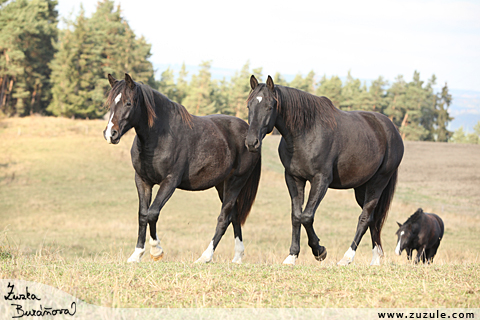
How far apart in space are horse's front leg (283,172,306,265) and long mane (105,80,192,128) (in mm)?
2058

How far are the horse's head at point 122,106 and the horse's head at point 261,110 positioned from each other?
71.1 inches

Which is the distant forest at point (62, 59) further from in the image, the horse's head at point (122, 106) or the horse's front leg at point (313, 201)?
the horse's front leg at point (313, 201)

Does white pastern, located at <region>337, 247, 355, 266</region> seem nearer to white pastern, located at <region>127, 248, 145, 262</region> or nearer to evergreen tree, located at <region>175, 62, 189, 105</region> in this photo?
white pastern, located at <region>127, 248, 145, 262</region>

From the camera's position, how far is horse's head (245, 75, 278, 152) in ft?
22.7

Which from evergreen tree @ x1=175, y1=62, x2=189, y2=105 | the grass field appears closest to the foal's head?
the grass field

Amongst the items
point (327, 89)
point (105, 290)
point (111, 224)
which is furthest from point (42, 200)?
point (327, 89)

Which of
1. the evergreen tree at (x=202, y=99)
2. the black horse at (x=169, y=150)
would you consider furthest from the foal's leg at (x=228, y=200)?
the evergreen tree at (x=202, y=99)

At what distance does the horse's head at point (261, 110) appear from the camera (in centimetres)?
693

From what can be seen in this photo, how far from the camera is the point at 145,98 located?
7219 millimetres

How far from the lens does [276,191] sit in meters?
34.4

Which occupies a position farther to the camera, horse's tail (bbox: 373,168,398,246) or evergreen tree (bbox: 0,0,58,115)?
evergreen tree (bbox: 0,0,58,115)

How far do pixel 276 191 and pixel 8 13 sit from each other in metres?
51.4

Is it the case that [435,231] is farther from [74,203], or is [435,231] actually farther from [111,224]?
[74,203]

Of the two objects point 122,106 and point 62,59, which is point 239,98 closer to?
point 62,59
